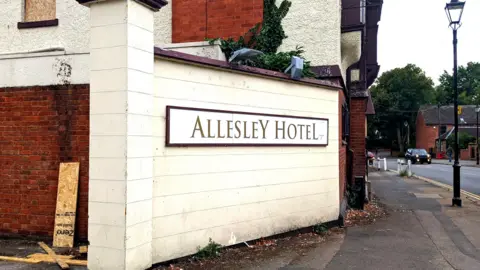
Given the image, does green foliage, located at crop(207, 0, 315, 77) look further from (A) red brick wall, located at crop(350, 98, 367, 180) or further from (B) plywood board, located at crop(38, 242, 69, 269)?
(B) plywood board, located at crop(38, 242, 69, 269)

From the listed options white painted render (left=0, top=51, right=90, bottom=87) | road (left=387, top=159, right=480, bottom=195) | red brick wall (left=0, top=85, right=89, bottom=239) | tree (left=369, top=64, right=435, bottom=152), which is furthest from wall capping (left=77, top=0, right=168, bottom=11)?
tree (left=369, top=64, right=435, bottom=152)

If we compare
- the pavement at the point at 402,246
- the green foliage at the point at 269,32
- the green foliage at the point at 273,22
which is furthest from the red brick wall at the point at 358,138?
the green foliage at the point at 273,22

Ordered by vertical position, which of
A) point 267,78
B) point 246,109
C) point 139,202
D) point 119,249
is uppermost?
point 267,78

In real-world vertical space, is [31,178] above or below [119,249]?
above

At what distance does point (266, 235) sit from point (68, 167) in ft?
10.3

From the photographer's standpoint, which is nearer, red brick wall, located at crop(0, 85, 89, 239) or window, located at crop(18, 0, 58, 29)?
red brick wall, located at crop(0, 85, 89, 239)

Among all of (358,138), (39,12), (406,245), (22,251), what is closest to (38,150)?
(22,251)

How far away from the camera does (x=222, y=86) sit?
584 centimetres

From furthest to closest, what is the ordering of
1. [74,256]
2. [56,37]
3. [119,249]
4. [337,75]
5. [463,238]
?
[56,37]
[337,75]
[463,238]
[74,256]
[119,249]

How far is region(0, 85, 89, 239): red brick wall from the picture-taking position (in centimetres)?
604

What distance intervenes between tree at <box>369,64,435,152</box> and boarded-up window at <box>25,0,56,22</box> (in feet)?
223

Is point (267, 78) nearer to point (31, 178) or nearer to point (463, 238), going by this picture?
point (31, 178)

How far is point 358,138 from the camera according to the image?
13.0 meters

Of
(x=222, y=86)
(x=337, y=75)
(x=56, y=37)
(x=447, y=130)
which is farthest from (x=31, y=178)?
(x=447, y=130)
